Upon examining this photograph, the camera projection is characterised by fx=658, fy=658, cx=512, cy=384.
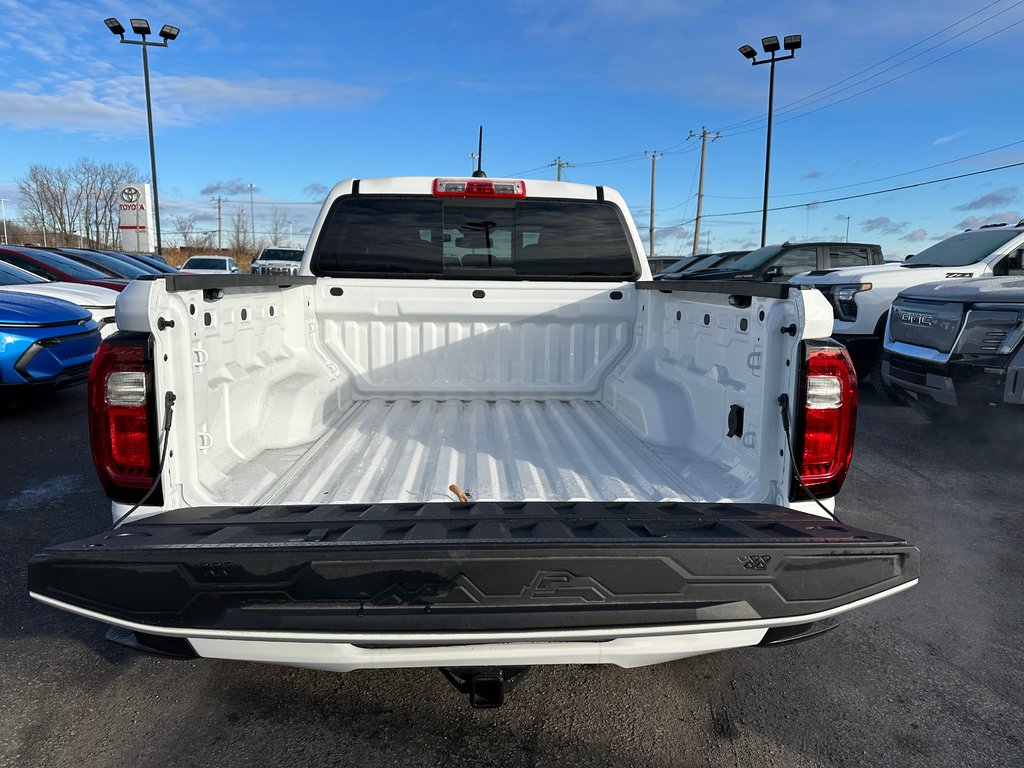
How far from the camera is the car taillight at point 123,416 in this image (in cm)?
211

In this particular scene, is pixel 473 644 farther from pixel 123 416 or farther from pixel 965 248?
pixel 965 248

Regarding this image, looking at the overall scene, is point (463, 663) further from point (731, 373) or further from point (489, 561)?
point (731, 373)

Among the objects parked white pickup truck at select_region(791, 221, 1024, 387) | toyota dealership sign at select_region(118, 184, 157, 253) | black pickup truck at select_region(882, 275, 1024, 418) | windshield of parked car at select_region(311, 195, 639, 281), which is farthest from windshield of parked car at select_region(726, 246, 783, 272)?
toyota dealership sign at select_region(118, 184, 157, 253)

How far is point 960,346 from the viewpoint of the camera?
595 centimetres

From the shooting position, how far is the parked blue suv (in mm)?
6652

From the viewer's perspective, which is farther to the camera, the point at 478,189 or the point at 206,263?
the point at 206,263

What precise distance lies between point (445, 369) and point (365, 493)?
5.49 feet

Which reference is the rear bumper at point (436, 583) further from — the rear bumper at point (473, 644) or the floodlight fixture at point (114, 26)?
the floodlight fixture at point (114, 26)

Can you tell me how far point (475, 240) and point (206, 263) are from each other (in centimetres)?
2767

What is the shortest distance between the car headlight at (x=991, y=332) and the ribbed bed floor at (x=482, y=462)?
399 centimetres

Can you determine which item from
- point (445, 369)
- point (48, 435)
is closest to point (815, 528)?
point (445, 369)

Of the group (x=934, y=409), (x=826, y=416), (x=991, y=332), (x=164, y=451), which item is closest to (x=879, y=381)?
(x=934, y=409)

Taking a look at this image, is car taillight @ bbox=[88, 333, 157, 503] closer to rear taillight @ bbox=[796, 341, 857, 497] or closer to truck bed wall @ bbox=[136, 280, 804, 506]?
truck bed wall @ bbox=[136, 280, 804, 506]

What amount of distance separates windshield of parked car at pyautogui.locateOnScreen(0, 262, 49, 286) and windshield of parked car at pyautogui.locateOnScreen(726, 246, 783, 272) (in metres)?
11.7
